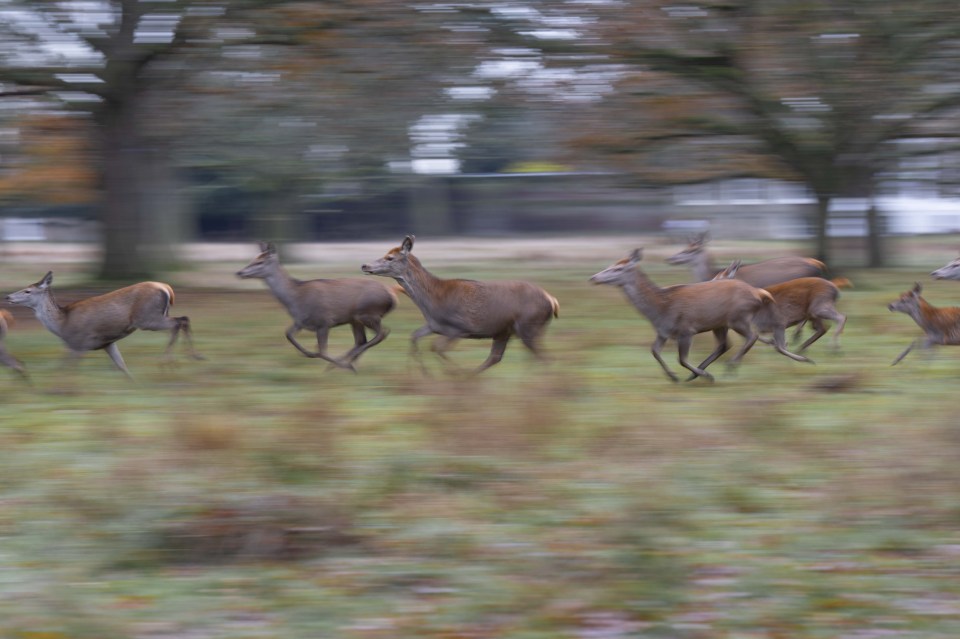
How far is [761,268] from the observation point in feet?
49.3

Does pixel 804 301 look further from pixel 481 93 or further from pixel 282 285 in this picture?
pixel 481 93

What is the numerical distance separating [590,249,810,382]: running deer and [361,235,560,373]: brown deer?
0.69 meters

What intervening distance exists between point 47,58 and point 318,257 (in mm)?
18595

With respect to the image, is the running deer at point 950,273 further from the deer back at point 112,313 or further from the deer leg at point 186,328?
the deer back at point 112,313

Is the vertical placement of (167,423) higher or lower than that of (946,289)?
higher

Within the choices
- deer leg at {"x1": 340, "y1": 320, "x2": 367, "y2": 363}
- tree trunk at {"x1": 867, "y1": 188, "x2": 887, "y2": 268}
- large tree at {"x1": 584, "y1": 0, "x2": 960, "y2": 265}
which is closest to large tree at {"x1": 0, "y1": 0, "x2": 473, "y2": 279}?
large tree at {"x1": 584, "y1": 0, "x2": 960, "y2": 265}

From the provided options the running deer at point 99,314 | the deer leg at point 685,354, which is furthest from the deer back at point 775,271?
the running deer at point 99,314

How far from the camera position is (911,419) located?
9.30 m

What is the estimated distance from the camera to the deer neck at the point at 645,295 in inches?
481

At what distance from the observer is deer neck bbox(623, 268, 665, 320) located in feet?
40.1

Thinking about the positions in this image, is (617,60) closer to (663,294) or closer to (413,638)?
(663,294)

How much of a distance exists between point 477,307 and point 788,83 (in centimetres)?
906

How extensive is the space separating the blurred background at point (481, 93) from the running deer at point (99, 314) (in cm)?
542

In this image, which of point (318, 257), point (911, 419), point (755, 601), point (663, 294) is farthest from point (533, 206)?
point (755, 601)
